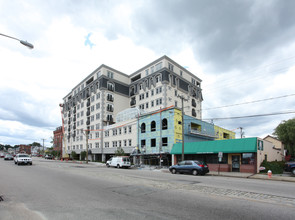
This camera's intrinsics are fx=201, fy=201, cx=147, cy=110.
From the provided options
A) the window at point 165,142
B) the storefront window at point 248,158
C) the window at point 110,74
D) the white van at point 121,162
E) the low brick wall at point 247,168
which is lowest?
the white van at point 121,162

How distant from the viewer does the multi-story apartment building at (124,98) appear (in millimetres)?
46031

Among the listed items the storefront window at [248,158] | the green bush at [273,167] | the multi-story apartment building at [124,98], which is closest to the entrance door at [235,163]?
the storefront window at [248,158]

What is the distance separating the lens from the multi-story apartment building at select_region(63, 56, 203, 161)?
46031mm

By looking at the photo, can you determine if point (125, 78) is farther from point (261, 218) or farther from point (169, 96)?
point (261, 218)

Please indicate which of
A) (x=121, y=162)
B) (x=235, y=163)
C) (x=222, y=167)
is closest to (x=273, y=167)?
(x=235, y=163)

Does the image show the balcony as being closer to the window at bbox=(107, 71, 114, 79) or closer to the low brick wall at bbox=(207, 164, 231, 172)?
the window at bbox=(107, 71, 114, 79)

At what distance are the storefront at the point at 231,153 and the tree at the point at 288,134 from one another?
75.9 ft

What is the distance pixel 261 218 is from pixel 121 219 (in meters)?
3.84

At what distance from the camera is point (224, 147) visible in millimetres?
24312

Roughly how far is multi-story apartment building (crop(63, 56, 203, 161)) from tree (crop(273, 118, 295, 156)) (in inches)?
716

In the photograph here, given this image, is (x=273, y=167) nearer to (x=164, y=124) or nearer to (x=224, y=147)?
(x=224, y=147)

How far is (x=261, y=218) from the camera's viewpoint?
218 inches

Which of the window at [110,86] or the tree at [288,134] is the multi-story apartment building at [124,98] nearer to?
the window at [110,86]

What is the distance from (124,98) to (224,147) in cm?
3715
